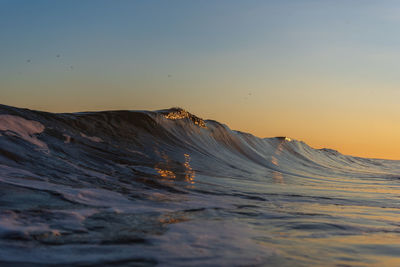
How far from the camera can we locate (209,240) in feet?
6.66

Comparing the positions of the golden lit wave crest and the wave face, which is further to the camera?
the golden lit wave crest

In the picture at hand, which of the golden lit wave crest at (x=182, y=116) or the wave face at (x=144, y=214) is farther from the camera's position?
the golden lit wave crest at (x=182, y=116)

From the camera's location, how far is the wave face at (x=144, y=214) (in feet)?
5.73

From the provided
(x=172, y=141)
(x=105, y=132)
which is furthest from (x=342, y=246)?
(x=172, y=141)

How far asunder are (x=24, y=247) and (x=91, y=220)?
0.62 metres

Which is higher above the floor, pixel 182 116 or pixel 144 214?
pixel 182 116

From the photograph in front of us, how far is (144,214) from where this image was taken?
2633 millimetres

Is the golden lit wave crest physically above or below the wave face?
above

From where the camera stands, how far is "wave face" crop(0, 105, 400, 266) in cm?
175

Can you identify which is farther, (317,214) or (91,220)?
(317,214)

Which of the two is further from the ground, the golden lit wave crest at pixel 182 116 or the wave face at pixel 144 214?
the golden lit wave crest at pixel 182 116

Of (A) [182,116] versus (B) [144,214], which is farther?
(A) [182,116]

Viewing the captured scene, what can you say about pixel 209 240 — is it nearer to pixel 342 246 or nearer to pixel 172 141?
pixel 342 246

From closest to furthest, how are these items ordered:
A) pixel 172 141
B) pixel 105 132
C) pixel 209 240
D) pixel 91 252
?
pixel 91 252 → pixel 209 240 → pixel 105 132 → pixel 172 141
